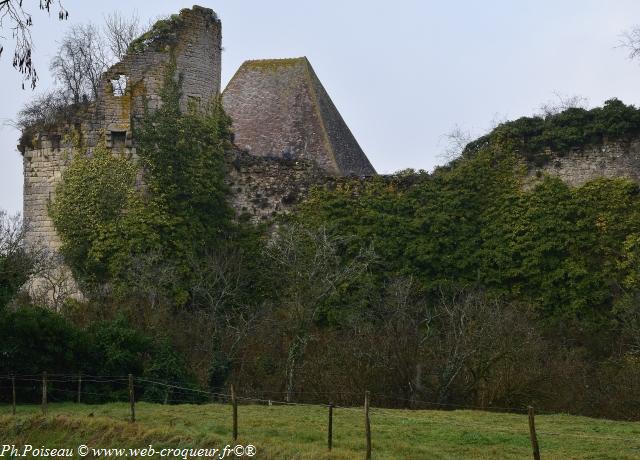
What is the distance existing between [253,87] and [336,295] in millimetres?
11417

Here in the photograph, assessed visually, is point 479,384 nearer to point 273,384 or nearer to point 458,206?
point 273,384

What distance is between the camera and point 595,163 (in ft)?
81.6

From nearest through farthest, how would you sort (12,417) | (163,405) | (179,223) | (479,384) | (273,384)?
(12,417), (163,405), (479,384), (273,384), (179,223)

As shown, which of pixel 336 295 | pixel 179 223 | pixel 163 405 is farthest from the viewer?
pixel 179 223

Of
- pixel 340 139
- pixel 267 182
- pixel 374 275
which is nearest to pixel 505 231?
pixel 374 275

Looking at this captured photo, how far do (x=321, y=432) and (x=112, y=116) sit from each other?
528 inches

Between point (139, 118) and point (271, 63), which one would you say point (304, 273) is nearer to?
point (139, 118)

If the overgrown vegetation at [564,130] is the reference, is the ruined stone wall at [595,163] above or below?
below

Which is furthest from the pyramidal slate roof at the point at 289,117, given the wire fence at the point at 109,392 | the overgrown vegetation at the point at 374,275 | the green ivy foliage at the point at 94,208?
the wire fence at the point at 109,392

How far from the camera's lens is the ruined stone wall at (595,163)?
24625 mm


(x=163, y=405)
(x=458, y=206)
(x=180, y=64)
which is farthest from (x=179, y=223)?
(x=163, y=405)

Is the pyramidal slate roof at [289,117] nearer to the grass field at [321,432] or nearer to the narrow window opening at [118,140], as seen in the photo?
the narrow window opening at [118,140]

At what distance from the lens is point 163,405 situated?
18.0 m

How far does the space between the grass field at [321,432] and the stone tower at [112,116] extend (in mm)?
9513
